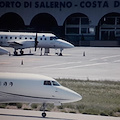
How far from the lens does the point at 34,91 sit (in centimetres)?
1781

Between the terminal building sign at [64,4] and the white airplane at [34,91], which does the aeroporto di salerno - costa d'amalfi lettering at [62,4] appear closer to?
the terminal building sign at [64,4]

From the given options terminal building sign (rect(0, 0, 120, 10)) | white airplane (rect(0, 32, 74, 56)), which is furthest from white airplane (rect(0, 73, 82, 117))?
terminal building sign (rect(0, 0, 120, 10))

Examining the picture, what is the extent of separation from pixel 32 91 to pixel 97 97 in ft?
21.3

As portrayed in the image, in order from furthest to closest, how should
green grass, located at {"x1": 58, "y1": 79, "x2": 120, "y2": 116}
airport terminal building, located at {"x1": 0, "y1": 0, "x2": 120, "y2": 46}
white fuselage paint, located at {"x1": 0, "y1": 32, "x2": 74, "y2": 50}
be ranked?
airport terminal building, located at {"x1": 0, "y1": 0, "x2": 120, "y2": 46} → white fuselage paint, located at {"x1": 0, "y1": 32, "x2": 74, "y2": 50} → green grass, located at {"x1": 58, "y1": 79, "x2": 120, "y2": 116}

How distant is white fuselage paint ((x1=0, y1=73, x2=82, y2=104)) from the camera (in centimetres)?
1775

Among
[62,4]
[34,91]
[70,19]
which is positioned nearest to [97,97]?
[34,91]

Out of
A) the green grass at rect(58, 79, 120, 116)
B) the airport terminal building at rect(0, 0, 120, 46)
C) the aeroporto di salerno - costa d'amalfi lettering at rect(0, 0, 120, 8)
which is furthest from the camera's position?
the airport terminal building at rect(0, 0, 120, 46)

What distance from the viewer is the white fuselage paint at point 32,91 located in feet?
58.2

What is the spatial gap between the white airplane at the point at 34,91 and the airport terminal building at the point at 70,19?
60.6m

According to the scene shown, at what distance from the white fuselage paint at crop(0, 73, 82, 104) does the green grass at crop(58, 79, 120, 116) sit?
6.99ft

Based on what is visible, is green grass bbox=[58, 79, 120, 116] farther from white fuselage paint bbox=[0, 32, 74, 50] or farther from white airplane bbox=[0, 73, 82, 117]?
white fuselage paint bbox=[0, 32, 74, 50]

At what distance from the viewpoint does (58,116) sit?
1820 centimetres

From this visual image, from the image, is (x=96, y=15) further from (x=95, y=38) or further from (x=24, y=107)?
(x=24, y=107)

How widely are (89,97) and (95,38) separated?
6467 centimetres
